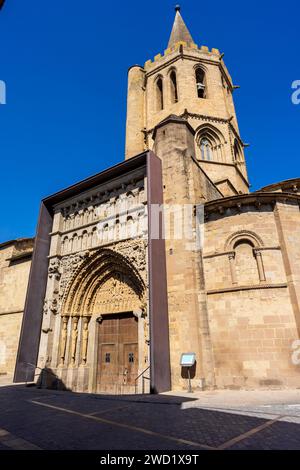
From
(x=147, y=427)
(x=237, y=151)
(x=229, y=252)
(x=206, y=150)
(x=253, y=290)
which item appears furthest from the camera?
(x=237, y=151)

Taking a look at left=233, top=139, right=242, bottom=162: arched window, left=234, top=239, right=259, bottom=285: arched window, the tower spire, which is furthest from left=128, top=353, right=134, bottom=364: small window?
the tower spire

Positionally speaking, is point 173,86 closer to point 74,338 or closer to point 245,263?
point 245,263

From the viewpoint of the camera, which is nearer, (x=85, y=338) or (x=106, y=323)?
(x=106, y=323)

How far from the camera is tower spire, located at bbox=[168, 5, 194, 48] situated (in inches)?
1090

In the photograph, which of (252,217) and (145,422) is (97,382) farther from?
(252,217)

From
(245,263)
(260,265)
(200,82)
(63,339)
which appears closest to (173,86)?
(200,82)

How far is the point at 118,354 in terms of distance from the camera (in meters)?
12.3

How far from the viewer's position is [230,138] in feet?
72.3

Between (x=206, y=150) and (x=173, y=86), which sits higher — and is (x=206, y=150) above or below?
below

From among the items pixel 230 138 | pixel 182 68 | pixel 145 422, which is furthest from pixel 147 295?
pixel 182 68

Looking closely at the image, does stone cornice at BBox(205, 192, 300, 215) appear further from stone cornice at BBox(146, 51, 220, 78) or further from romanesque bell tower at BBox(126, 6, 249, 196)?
stone cornice at BBox(146, 51, 220, 78)

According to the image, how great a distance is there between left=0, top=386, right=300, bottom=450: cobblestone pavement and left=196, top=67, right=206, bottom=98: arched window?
24.6 m

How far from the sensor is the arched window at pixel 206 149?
848 inches

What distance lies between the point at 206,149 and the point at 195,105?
391 cm
